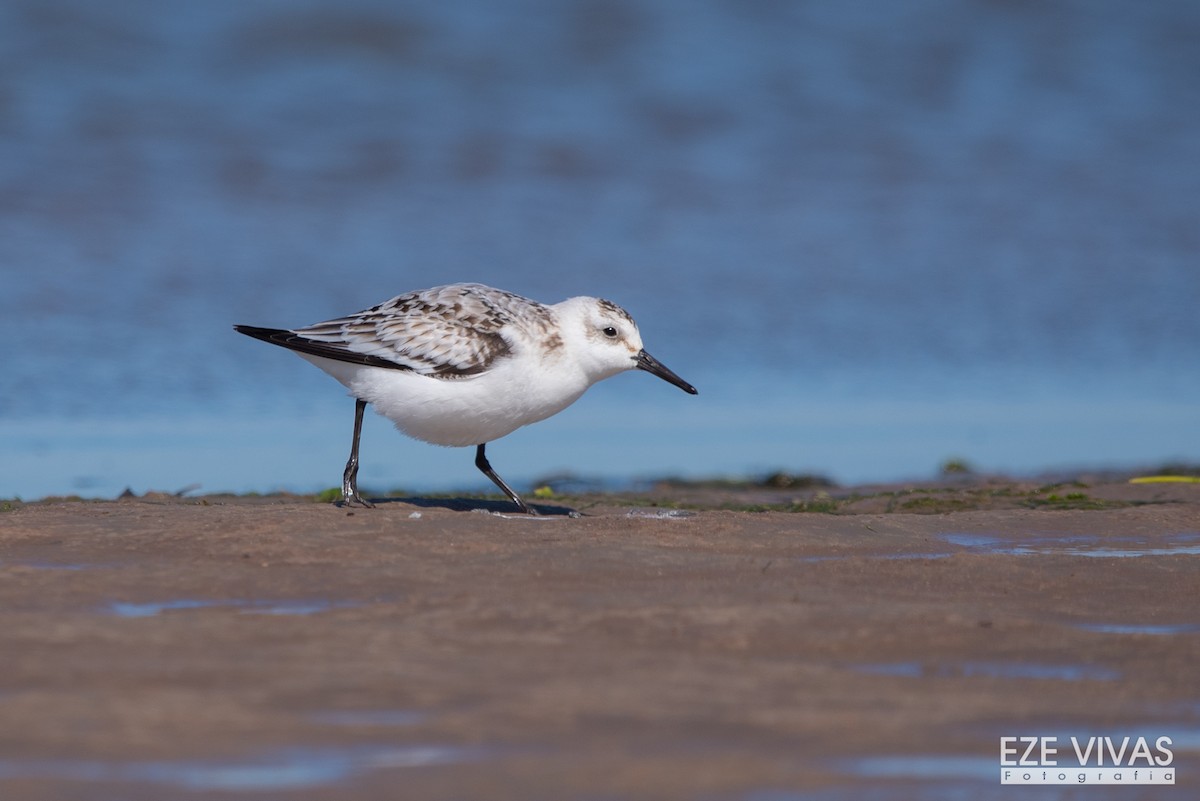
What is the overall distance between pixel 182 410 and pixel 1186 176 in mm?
14192

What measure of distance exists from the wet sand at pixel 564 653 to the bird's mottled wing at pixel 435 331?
1.05 m

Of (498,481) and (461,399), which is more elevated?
(461,399)

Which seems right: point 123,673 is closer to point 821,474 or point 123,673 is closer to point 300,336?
point 300,336

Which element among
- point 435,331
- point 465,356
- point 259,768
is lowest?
point 259,768

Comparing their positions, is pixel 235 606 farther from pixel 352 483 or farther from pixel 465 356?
pixel 465 356

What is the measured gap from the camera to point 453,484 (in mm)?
10844

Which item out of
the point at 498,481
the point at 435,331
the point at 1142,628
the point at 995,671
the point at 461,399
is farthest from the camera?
the point at 498,481

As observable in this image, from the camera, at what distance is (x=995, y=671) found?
14.9ft

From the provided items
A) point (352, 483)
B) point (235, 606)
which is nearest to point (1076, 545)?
point (352, 483)

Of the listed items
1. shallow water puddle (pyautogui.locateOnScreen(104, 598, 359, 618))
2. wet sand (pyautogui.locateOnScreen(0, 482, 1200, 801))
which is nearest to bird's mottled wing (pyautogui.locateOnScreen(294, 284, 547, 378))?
wet sand (pyautogui.locateOnScreen(0, 482, 1200, 801))

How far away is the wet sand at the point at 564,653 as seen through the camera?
11.7 ft

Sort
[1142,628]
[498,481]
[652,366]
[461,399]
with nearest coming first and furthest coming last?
1. [1142,628]
2. [461,399]
3. [498,481]
4. [652,366]

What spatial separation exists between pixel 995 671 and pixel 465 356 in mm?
3878

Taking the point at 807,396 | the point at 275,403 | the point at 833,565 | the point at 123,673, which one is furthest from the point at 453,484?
the point at 123,673
